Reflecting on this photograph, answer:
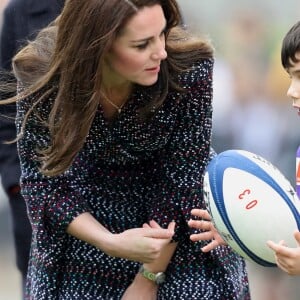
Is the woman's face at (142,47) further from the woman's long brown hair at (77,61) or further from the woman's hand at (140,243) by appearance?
the woman's hand at (140,243)

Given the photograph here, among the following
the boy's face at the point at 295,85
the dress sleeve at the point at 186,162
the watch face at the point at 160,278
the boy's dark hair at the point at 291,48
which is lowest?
the watch face at the point at 160,278

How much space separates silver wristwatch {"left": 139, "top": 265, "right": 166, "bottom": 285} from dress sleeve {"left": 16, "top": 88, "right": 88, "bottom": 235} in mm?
307

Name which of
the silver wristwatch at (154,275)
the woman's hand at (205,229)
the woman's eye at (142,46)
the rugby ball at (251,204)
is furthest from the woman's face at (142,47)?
the silver wristwatch at (154,275)

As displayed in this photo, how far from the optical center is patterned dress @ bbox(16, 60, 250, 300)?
471 centimetres

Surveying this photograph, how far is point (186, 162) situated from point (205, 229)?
263mm

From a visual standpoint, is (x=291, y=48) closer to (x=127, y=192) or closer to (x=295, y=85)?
(x=295, y=85)

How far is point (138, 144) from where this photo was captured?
15.5 ft

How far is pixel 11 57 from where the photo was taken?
5.27m

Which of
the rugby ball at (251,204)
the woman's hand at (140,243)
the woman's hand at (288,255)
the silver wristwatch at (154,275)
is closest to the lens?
the woman's hand at (288,255)

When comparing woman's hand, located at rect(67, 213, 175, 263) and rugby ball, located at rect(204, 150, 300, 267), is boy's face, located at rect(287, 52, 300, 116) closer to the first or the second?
rugby ball, located at rect(204, 150, 300, 267)

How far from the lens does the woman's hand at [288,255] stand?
13.3 ft

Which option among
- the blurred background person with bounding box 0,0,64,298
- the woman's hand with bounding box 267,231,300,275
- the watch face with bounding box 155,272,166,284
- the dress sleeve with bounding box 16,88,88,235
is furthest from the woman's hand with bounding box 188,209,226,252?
the blurred background person with bounding box 0,0,64,298

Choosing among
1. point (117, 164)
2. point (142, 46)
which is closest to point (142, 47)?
point (142, 46)

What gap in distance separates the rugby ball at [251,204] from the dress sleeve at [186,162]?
29 cm
